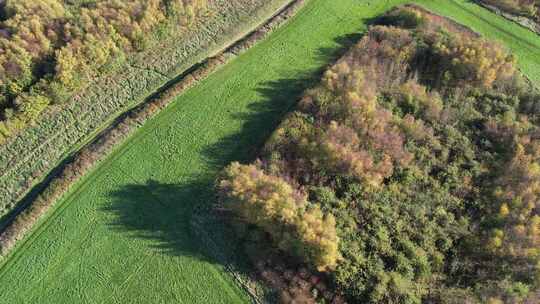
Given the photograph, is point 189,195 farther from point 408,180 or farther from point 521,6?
point 521,6

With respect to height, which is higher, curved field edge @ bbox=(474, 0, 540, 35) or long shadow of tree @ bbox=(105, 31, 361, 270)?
curved field edge @ bbox=(474, 0, 540, 35)

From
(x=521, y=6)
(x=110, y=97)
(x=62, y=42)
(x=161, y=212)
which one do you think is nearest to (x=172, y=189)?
(x=161, y=212)

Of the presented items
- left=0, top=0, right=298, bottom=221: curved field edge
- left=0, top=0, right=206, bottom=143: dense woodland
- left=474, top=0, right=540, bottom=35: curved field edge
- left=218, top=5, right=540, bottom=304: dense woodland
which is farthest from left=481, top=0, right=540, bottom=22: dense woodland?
left=0, top=0, right=206, bottom=143: dense woodland

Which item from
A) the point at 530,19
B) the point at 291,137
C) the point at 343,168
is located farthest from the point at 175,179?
the point at 530,19

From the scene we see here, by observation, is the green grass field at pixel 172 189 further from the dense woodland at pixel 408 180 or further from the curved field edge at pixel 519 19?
the dense woodland at pixel 408 180

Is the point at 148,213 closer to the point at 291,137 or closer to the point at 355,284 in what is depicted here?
the point at 291,137

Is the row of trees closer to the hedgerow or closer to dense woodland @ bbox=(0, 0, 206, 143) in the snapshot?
the hedgerow

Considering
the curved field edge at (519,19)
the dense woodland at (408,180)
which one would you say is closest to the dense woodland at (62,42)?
the dense woodland at (408,180)
